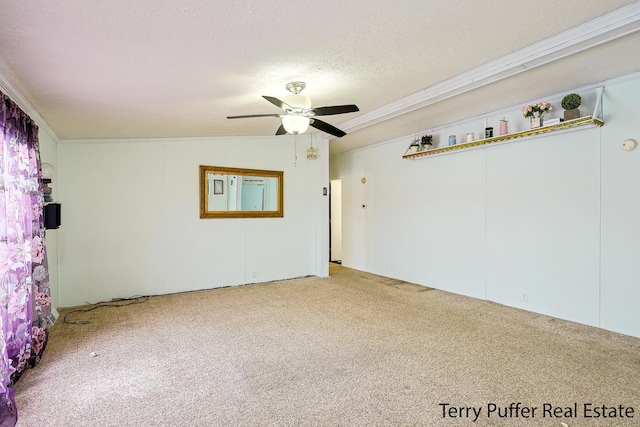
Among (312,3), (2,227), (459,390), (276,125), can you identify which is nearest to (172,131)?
(276,125)

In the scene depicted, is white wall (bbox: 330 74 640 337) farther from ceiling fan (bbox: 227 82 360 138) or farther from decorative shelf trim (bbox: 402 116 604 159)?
ceiling fan (bbox: 227 82 360 138)

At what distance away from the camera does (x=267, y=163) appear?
595 centimetres

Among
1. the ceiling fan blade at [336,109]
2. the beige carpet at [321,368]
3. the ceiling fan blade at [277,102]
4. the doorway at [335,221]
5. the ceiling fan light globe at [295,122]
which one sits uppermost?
the ceiling fan blade at [277,102]

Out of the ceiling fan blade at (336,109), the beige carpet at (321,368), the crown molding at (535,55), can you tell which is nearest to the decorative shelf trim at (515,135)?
the crown molding at (535,55)

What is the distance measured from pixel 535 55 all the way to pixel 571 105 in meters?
1.26

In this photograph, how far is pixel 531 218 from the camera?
419 cm

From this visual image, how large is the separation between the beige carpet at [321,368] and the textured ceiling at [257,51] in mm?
2310

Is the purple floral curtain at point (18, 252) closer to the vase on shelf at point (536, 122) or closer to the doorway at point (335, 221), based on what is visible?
the vase on shelf at point (536, 122)

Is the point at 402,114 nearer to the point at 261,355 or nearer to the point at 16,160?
the point at 261,355

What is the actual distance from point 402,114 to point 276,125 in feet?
5.87

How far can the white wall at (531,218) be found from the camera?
3.44m

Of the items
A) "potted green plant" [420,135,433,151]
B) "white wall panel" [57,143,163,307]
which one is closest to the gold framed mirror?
"white wall panel" [57,143,163,307]

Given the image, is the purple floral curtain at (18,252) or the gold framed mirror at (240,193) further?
the gold framed mirror at (240,193)

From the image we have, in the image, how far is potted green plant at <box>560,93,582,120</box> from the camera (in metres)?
3.58
